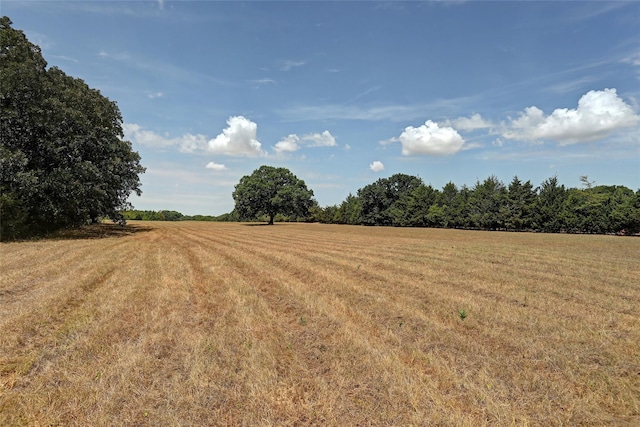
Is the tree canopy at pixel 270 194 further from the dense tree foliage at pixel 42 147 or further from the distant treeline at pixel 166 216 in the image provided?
the distant treeline at pixel 166 216

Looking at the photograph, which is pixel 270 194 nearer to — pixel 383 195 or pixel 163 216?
pixel 383 195

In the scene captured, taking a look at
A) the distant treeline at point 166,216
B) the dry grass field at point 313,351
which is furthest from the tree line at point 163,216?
the dry grass field at point 313,351

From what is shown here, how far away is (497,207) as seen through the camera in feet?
231

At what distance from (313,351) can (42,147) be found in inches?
1111

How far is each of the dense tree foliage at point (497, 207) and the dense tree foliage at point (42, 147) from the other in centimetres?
7008

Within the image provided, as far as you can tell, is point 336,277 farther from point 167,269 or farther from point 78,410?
point 78,410

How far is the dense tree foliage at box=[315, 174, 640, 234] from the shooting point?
186ft

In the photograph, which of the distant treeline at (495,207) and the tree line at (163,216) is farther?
the tree line at (163,216)

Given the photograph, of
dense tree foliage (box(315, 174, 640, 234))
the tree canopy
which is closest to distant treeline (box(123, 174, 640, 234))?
dense tree foliage (box(315, 174, 640, 234))

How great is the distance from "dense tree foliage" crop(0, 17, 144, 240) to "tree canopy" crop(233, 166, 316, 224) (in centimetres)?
4284

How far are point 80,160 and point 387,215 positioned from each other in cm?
7763

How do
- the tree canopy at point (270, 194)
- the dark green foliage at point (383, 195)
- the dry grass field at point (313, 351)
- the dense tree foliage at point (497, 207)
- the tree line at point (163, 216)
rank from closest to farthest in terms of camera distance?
the dry grass field at point (313, 351) → the dense tree foliage at point (497, 207) → the tree canopy at point (270, 194) → the dark green foliage at point (383, 195) → the tree line at point (163, 216)

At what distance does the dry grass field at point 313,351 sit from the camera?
415 centimetres

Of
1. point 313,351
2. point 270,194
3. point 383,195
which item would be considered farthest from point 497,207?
point 313,351
